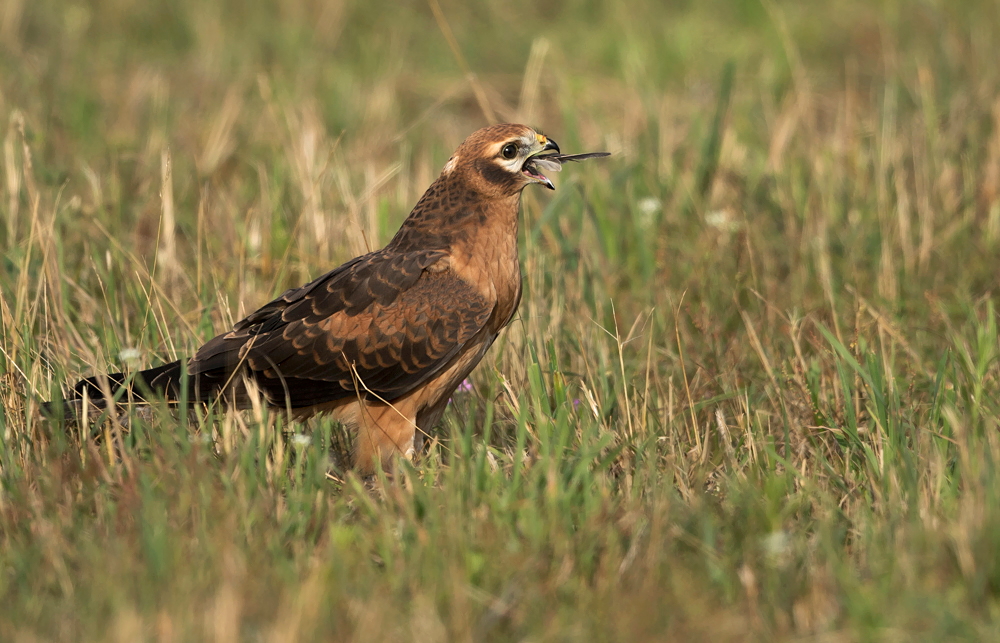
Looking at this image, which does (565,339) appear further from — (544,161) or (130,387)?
(130,387)

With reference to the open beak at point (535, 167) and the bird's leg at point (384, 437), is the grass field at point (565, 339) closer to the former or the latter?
the bird's leg at point (384, 437)

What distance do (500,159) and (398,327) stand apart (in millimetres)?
754

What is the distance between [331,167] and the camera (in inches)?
265

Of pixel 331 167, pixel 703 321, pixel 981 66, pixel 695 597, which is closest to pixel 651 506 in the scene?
pixel 695 597

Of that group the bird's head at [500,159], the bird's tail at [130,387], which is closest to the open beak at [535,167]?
the bird's head at [500,159]

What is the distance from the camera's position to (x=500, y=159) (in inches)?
175

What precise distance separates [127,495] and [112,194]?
3497 mm

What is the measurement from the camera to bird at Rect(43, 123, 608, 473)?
14.2 feet

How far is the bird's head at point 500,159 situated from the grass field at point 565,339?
694 millimetres

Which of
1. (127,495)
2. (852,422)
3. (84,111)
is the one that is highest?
(84,111)

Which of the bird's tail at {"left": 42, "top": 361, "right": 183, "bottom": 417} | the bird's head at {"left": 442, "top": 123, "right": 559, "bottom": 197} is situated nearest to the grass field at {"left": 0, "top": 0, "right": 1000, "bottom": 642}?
the bird's tail at {"left": 42, "top": 361, "right": 183, "bottom": 417}

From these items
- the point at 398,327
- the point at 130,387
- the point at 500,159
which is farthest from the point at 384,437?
the point at 500,159

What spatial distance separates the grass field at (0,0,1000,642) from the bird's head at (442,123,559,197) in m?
0.69

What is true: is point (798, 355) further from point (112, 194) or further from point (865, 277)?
point (112, 194)
